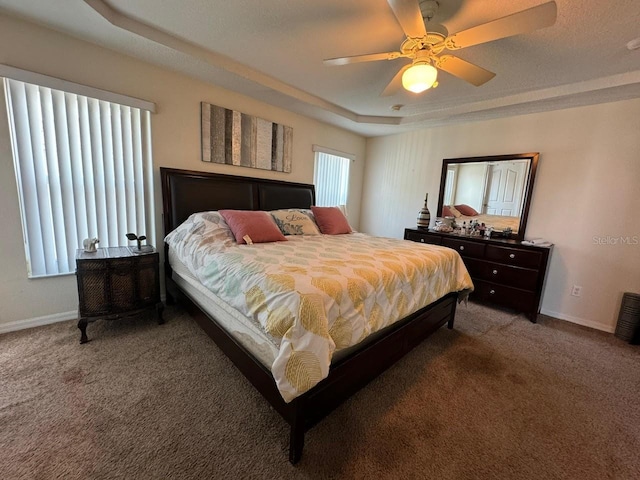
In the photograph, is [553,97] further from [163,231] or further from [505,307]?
[163,231]

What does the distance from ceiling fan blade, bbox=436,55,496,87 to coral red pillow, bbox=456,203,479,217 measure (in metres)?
2.15

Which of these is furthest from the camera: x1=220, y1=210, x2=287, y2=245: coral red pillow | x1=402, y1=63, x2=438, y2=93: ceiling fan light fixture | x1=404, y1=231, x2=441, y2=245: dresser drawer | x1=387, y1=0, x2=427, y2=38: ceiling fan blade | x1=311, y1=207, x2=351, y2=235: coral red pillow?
x1=404, y1=231, x2=441, y2=245: dresser drawer

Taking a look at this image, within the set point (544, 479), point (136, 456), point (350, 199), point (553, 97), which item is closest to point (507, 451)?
point (544, 479)

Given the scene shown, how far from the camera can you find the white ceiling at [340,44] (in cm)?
172

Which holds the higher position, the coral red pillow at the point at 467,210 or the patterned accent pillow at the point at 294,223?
the coral red pillow at the point at 467,210

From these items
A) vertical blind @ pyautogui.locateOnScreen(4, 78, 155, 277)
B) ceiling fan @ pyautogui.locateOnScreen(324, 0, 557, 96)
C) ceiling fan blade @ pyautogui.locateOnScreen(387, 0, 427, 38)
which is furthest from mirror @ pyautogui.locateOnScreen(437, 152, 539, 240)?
vertical blind @ pyautogui.locateOnScreen(4, 78, 155, 277)

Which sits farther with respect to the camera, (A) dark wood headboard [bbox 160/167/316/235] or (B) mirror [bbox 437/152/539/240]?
(B) mirror [bbox 437/152/539/240]

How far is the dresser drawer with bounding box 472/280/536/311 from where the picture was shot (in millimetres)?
2939

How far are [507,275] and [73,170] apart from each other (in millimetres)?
4608

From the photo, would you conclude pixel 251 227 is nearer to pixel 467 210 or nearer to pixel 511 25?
pixel 511 25

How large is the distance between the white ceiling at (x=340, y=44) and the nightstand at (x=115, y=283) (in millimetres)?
1769

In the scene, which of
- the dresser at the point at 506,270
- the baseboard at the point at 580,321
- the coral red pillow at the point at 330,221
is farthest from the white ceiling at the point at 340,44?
the baseboard at the point at 580,321

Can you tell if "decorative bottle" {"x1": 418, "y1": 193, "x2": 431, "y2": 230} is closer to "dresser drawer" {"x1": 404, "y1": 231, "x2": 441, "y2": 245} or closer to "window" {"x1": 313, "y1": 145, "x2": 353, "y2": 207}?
"dresser drawer" {"x1": 404, "y1": 231, "x2": 441, "y2": 245}

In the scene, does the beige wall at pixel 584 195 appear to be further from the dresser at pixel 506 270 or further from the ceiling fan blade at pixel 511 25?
the ceiling fan blade at pixel 511 25
